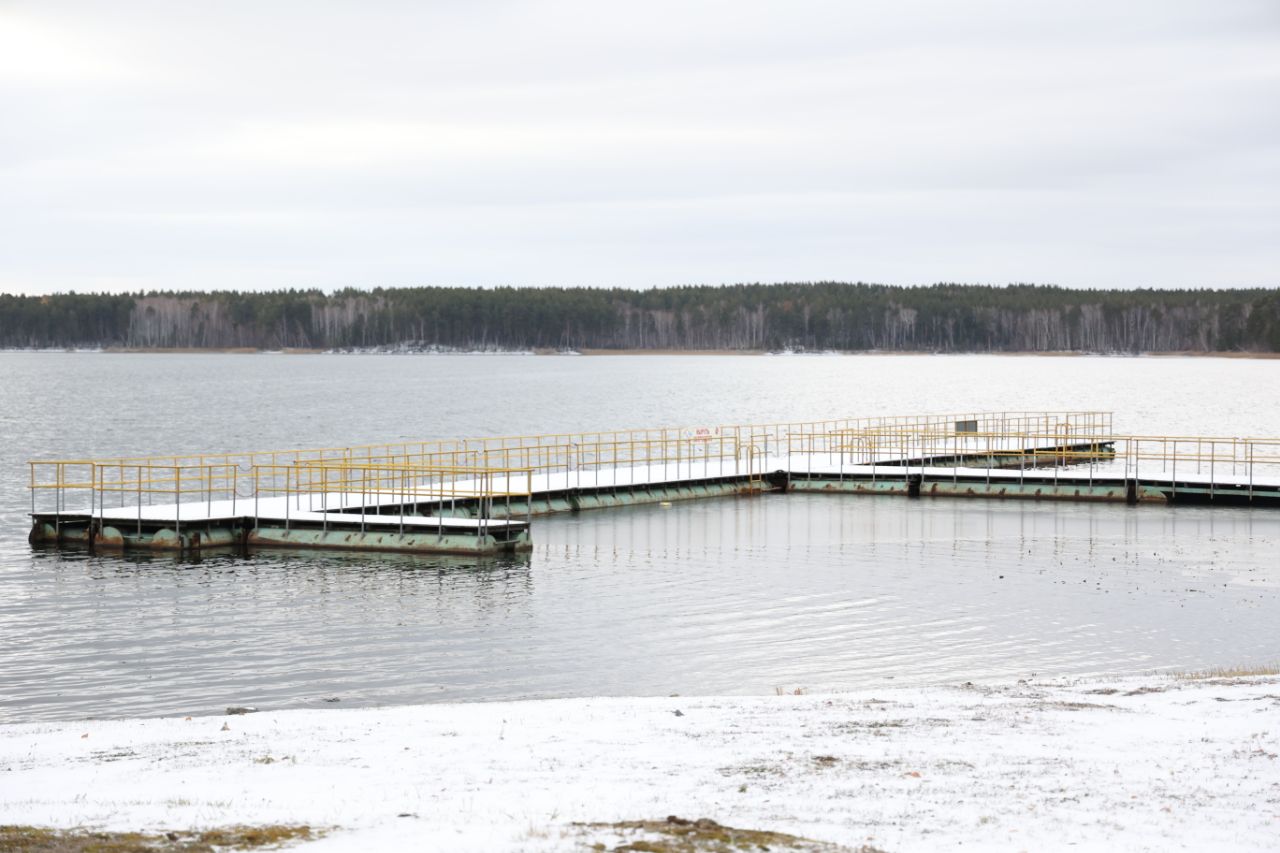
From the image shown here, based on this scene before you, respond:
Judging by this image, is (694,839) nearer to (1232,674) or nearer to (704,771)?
(704,771)

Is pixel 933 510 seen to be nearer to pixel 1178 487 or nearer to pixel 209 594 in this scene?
pixel 1178 487

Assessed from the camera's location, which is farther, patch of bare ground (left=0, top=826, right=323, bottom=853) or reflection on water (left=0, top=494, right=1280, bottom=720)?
reflection on water (left=0, top=494, right=1280, bottom=720)

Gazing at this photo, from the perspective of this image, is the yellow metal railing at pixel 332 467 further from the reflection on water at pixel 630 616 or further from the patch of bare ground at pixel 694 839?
the patch of bare ground at pixel 694 839

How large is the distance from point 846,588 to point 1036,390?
497 feet

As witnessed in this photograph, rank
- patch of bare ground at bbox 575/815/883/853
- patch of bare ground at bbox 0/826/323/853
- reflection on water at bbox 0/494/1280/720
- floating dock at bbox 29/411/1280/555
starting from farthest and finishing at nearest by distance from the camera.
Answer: floating dock at bbox 29/411/1280/555 → reflection on water at bbox 0/494/1280/720 → patch of bare ground at bbox 0/826/323/853 → patch of bare ground at bbox 575/815/883/853

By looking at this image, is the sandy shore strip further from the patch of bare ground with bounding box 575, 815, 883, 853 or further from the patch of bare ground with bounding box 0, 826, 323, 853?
the patch of bare ground with bounding box 0, 826, 323, 853

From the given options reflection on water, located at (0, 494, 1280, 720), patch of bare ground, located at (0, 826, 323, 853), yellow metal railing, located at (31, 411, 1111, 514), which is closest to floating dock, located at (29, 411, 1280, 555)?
yellow metal railing, located at (31, 411, 1111, 514)

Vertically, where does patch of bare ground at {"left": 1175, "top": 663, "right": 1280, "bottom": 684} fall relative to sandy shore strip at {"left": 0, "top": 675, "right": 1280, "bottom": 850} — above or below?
below

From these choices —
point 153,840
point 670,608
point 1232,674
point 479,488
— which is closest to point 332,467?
point 479,488

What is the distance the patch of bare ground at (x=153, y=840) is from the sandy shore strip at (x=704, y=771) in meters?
0.25

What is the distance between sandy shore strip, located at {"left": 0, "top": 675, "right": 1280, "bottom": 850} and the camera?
11609 millimetres

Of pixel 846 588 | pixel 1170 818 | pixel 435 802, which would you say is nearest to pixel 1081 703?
pixel 1170 818

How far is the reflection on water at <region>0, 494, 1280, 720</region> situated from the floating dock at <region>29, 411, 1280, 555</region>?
1.31 metres

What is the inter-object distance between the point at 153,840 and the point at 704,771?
16.0 ft
